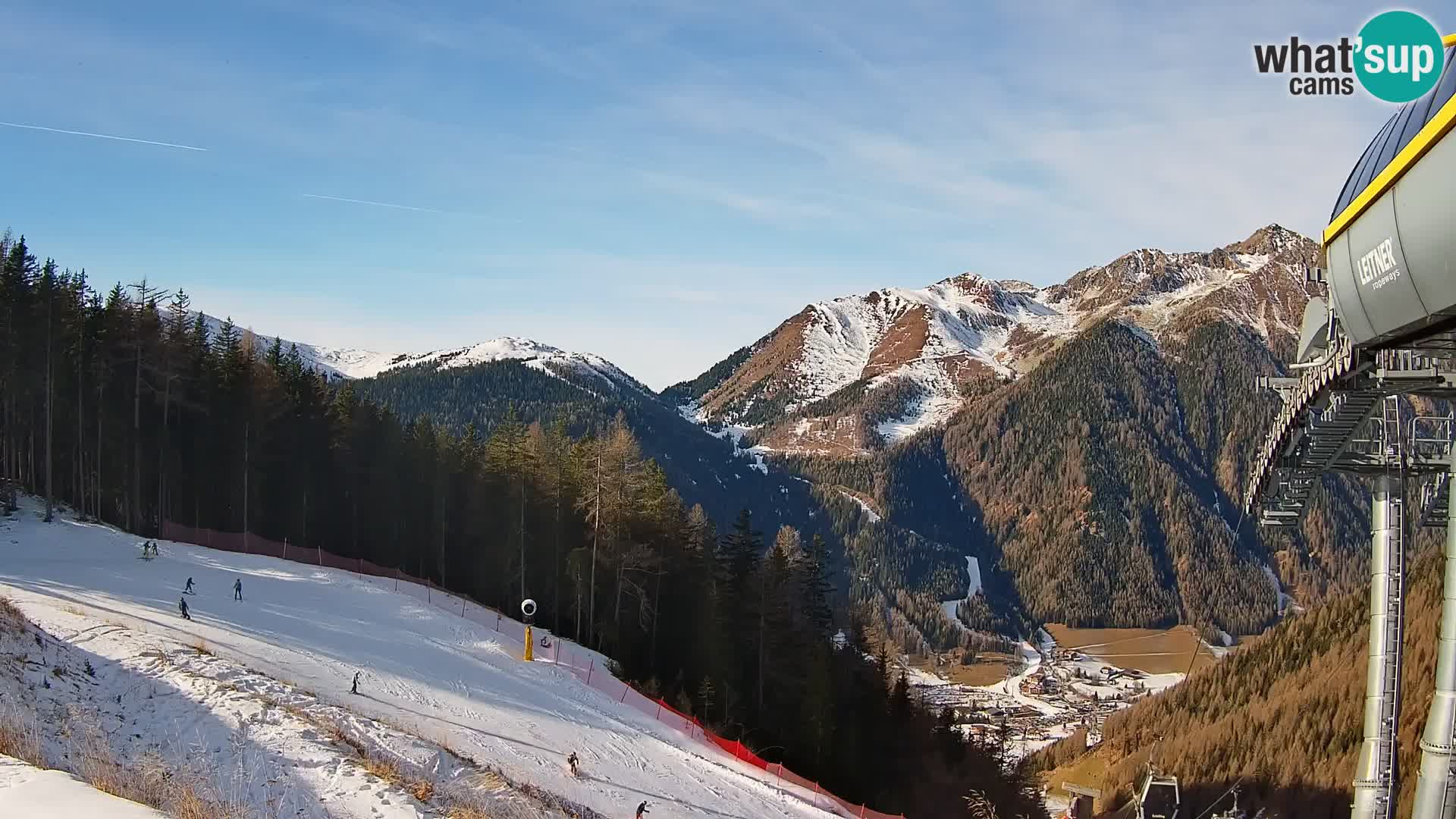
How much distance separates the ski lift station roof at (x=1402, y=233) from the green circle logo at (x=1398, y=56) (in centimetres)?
24

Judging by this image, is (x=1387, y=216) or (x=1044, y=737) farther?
(x=1044, y=737)

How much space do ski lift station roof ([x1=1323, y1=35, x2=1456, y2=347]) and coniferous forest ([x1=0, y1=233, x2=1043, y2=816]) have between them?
104 feet

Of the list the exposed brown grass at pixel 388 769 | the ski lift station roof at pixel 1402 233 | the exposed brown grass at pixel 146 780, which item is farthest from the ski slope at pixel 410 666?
the ski lift station roof at pixel 1402 233

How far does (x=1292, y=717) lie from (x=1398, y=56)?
41.5m

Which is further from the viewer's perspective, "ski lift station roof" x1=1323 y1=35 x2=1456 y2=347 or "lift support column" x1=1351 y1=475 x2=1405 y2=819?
"lift support column" x1=1351 y1=475 x2=1405 y2=819

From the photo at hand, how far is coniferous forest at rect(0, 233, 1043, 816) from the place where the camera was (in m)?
44.7

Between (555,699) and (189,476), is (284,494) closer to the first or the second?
(189,476)

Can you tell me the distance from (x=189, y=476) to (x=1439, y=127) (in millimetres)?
52586

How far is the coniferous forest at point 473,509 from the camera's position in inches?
1758

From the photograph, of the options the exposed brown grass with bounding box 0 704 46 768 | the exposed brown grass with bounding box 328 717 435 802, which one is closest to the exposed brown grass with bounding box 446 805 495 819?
the exposed brown grass with bounding box 328 717 435 802

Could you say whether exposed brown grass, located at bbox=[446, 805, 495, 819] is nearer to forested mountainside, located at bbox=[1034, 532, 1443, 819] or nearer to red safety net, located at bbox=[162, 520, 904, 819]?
red safety net, located at bbox=[162, 520, 904, 819]

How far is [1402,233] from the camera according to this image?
852cm

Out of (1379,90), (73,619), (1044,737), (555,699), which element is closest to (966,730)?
(1044,737)

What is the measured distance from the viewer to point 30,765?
35.3 ft
